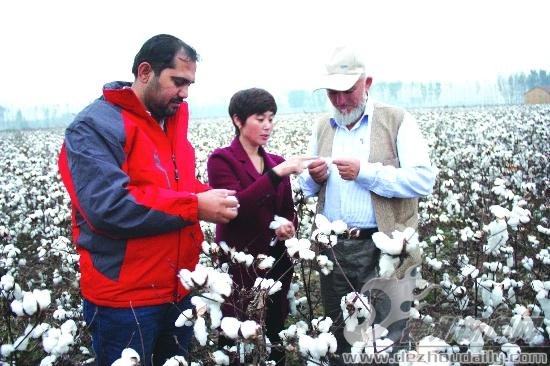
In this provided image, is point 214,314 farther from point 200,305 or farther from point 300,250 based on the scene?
point 300,250

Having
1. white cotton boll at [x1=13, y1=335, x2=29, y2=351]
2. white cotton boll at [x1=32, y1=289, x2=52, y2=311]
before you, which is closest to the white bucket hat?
white cotton boll at [x1=32, y1=289, x2=52, y2=311]

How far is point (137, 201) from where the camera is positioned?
1.76m

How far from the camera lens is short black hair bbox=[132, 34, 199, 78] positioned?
76.8 inches

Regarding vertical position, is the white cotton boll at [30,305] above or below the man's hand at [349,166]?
below

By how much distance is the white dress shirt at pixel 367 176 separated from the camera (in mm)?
2293

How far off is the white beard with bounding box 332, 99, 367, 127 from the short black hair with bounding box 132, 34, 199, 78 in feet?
2.83

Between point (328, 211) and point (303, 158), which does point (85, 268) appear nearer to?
point (303, 158)

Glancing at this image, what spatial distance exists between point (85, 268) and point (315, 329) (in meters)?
0.99

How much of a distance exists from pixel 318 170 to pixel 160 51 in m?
0.95

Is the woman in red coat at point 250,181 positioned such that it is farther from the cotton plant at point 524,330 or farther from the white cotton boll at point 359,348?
the cotton plant at point 524,330

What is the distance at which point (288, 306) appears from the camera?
2814mm

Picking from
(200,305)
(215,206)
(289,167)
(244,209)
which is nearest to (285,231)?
(244,209)

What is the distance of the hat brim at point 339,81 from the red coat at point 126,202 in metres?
0.79

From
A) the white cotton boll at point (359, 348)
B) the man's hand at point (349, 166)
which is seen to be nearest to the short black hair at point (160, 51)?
the man's hand at point (349, 166)
